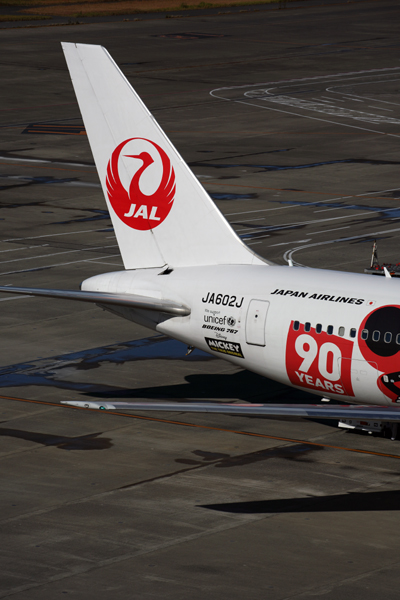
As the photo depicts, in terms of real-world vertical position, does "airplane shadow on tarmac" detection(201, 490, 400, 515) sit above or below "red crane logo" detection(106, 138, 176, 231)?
below

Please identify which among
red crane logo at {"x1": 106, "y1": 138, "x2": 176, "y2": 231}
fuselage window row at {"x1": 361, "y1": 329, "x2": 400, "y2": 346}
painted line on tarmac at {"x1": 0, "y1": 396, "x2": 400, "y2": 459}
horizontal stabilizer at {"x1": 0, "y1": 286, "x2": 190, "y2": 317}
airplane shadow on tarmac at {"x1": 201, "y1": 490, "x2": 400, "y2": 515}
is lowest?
airplane shadow on tarmac at {"x1": 201, "y1": 490, "x2": 400, "y2": 515}

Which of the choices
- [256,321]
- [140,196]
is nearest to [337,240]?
[140,196]

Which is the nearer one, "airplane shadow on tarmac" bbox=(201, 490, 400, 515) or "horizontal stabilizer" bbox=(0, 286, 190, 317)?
"airplane shadow on tarmac" bbox=(201, 490, 400, 515)

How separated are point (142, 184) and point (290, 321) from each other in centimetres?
Result: 709

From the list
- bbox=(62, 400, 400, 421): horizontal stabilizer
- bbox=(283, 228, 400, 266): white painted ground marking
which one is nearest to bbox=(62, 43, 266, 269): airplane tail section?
bbox=(62, 400, 400, 421): horizontal stabilizer

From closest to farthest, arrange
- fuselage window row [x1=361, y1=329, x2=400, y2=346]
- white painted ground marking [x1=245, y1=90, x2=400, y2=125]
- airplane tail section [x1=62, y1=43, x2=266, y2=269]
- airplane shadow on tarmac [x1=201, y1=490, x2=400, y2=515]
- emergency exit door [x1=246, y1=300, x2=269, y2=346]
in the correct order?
airplane shadow on tarmac [x1=201, y1=490, x2=400, y2=515], fuselage window row [x1=361, y1=329, x2=400, y2=346], emergency exit door [x1=246, y1=300, x2=269, y2=346], airplane tail section [x1=62, y1=43, x2=266, y2=269], white painted ground marking [x1=245, y1=90, x2=400, y2=125]

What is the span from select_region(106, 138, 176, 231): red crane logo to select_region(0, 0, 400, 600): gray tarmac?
17.5 feet

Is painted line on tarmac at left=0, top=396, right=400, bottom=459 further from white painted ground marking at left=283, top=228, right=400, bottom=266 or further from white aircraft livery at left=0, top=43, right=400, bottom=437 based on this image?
white painted ground marking at left=283, top=228, right=400, bottom=266

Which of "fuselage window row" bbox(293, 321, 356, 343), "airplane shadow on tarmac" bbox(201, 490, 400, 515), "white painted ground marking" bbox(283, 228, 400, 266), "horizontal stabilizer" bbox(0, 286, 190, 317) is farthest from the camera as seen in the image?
"white painted ground marking" bbox(283, 228, 400, 266)

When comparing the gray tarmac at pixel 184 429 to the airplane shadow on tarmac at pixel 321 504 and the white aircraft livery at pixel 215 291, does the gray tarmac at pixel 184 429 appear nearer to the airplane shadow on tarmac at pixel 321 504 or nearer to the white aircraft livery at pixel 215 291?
the airplane shadow on tarmac at pixel 321 504

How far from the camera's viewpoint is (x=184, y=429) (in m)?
30.2

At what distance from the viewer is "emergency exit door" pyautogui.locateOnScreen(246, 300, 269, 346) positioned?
29344mm

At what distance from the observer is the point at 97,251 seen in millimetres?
52500

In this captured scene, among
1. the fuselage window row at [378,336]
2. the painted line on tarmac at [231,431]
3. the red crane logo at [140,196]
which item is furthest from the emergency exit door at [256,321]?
the red crane logo at [140,196]
